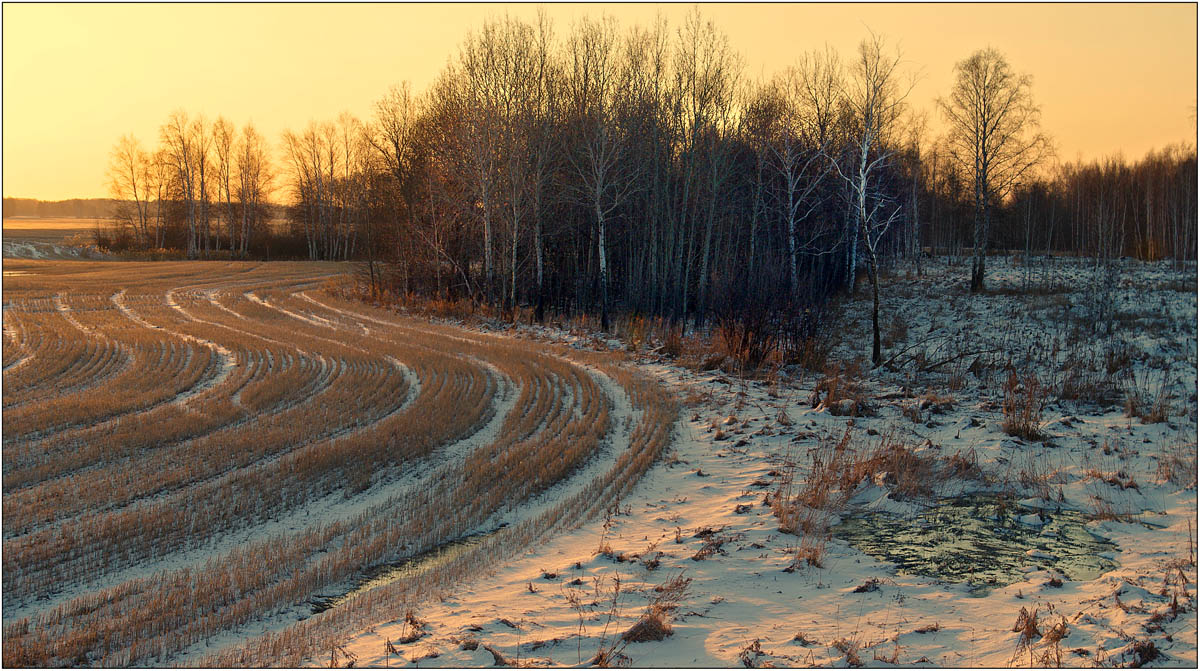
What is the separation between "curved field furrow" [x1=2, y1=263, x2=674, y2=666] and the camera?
18.1ft

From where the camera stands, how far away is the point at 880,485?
832cm

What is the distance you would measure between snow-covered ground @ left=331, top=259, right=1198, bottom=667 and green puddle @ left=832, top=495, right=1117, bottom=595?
0.09ft

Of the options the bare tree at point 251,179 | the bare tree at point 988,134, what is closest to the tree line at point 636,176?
the bare tree at point 988,134

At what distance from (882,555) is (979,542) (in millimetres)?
1037

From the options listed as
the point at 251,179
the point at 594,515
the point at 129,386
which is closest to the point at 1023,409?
the point at 594,515

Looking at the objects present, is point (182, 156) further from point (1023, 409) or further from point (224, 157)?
point (1023, 409)

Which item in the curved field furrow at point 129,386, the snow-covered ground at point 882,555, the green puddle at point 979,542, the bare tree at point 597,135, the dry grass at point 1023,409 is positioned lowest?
the green puddle at point 979,542

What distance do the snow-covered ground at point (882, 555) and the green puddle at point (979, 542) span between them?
0.09ft

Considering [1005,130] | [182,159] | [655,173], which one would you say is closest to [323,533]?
[655,173]

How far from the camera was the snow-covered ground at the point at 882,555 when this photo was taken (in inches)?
190

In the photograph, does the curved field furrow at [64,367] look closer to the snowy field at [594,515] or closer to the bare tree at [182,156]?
the snowy field at [594,515]

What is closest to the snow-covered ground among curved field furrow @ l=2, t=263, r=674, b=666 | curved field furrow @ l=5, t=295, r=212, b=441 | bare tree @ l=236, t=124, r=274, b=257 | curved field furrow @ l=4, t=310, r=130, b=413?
curved field furrow @ l=2, t=263, r=674, b=666

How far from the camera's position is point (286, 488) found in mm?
8344

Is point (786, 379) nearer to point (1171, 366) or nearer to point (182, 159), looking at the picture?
point (1171, 366)
